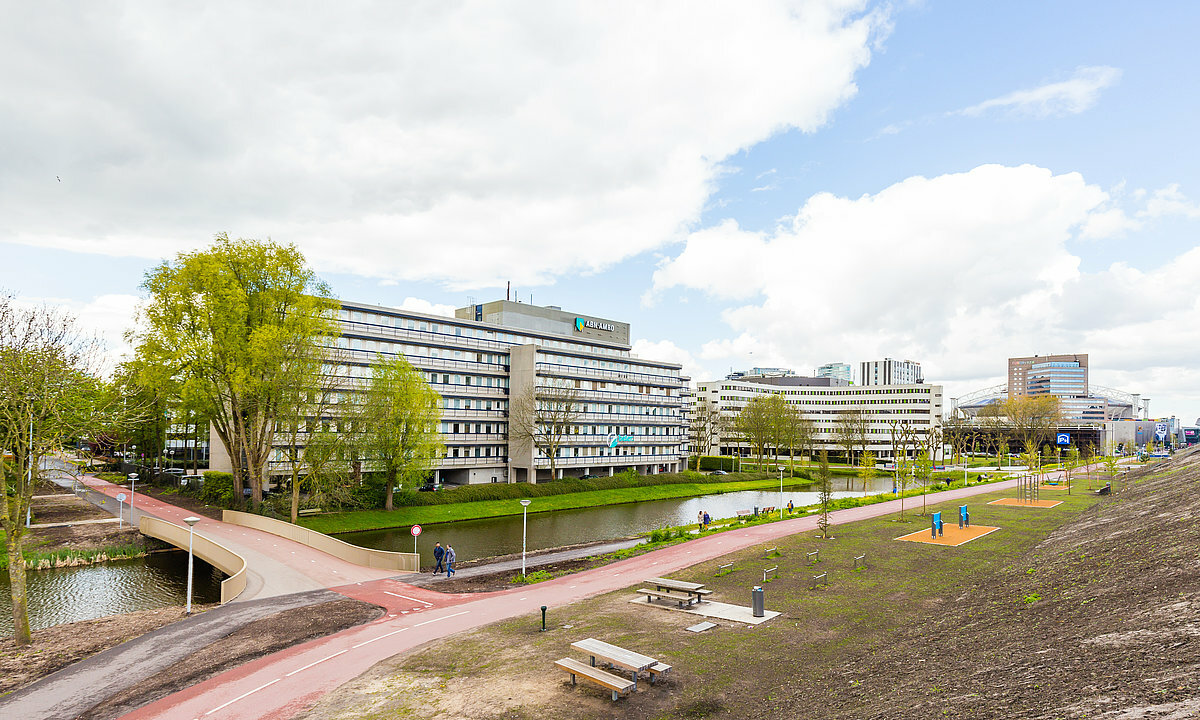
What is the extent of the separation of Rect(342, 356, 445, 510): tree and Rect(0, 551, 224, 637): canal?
1695 centimetres

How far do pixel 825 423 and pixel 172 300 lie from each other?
14157 centimetres

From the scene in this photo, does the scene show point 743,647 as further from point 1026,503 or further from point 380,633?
point 1026,503

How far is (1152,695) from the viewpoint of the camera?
31.2 ft

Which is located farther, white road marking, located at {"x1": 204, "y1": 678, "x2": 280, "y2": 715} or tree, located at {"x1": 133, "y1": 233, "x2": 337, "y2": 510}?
tree, located at {"x1": 133, "y1": 233, "x2": 337, "y2": 510}

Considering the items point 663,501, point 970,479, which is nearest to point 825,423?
point 970,479

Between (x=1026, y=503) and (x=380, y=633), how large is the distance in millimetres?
51392

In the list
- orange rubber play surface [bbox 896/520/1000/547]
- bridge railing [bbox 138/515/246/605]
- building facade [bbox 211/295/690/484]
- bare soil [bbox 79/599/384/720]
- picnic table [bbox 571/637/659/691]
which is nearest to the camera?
picnic table [bbox 571/637/659/691]

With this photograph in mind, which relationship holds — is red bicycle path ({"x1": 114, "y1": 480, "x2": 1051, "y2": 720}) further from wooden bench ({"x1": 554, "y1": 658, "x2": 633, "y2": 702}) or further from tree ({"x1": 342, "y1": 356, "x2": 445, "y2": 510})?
tree ({"x1": 342, "y1": 356, "x2": 445, "y2": 510})

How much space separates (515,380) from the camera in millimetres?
81938

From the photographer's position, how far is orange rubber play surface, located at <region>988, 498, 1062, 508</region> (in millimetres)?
50125

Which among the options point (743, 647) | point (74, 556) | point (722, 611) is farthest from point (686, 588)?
point (74, 556)

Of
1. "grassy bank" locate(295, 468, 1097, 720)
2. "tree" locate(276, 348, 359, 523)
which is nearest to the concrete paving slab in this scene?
"grassy bank" locate(295, 468, 1097, 720)

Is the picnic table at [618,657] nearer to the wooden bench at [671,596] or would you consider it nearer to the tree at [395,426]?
the wooden bench at [671,596]

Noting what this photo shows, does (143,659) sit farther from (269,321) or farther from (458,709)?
(269,321)
